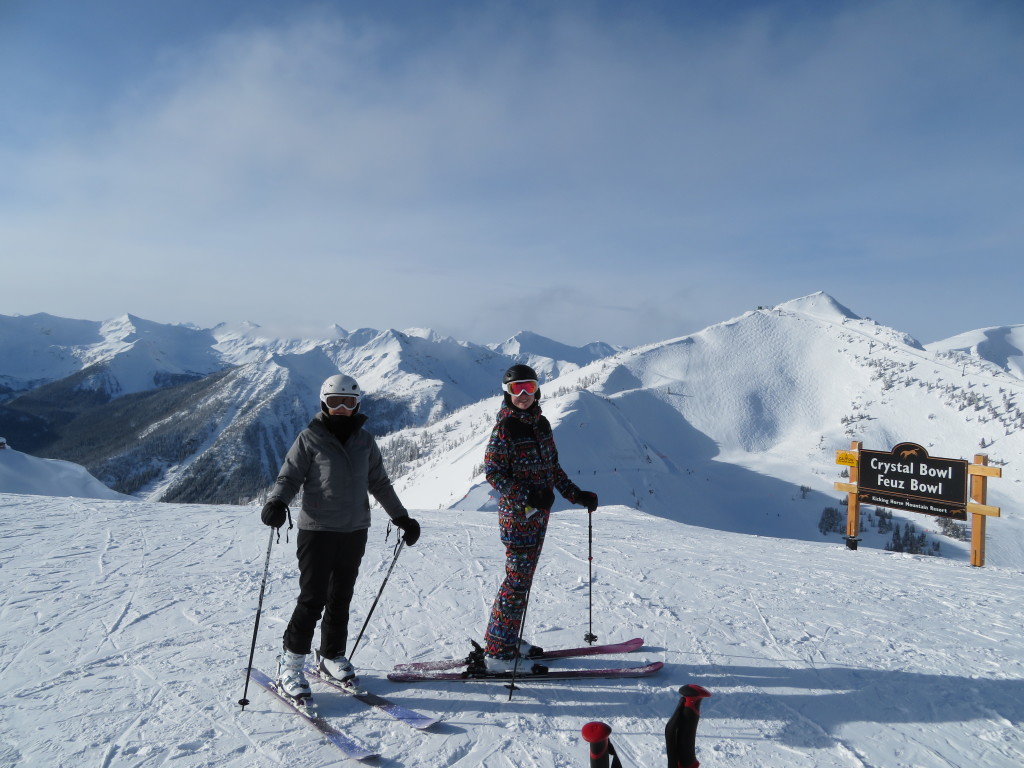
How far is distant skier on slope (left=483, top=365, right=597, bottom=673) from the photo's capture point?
4.41 m

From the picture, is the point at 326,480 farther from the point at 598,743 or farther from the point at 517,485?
the point at 598,743

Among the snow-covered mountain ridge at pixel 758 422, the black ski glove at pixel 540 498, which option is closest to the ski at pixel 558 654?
the black ski glove at pixel 540 498

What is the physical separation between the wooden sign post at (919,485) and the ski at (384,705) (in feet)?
37.9

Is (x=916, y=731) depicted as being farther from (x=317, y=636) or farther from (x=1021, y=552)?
(x=1021, y=552)

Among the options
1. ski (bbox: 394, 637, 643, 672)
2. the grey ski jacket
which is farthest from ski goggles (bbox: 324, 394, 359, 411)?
ski (bbox: 394, 637, 643, 672)

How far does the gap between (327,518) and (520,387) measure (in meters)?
1.79

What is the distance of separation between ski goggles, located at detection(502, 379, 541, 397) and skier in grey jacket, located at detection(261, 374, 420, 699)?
1197mm

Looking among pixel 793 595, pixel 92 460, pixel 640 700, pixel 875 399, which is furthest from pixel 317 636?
pixel 92 460

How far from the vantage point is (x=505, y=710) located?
163 inches

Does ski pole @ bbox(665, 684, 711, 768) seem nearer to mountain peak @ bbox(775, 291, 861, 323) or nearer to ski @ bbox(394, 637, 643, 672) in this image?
ski @ bbox(394, 637, 643, 672)

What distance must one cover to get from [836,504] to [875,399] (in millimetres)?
49762

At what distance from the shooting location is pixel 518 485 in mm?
4430

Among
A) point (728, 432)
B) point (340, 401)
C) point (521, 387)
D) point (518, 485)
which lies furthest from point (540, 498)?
point (728, 432)

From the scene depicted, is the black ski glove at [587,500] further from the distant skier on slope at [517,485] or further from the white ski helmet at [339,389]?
the white ski helmet at [339,389]
